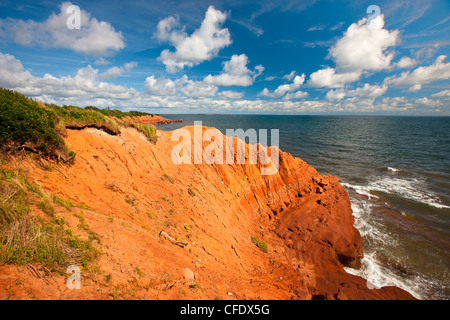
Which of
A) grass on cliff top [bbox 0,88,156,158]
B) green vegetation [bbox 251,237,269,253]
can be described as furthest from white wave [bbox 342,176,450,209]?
grass on cliff top [bbox 0,88,156,158]

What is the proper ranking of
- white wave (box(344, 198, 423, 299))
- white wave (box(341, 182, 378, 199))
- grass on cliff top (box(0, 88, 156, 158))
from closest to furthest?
grass on cliff top (box(0, 88, 156, 158)) < white wave (box(344, 198, 423, 299)) < white wave (box(341, 182, 378, 199))

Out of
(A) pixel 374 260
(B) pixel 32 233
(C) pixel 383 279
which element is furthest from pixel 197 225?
(A) pixel 374 260

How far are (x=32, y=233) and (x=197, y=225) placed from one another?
6.59 m

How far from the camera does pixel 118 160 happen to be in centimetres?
1012

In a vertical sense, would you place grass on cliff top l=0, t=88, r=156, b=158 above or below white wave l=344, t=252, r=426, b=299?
above

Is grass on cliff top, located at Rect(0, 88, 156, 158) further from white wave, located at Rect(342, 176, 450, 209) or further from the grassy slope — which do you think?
white wave, located at Rect(342, 176, 450, 209)

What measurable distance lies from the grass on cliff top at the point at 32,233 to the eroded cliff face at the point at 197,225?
33 cm

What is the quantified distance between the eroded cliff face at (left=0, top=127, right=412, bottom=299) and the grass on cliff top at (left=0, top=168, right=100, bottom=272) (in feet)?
1.08

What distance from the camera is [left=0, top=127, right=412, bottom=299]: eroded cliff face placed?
19.6 ft

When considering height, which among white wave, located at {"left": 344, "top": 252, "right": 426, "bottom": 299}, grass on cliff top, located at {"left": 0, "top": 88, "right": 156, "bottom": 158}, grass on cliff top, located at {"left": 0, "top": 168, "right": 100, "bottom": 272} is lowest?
white wave, located at {"left": 344, "top": 252, "right": 426, "bottom": 299}

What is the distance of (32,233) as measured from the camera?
181 inches

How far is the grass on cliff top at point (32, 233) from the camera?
13.8 ft

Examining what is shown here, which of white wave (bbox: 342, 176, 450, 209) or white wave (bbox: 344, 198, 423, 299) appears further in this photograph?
white wave (bbox: 342, 176, 450, 209)

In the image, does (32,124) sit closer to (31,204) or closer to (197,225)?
(31,204)
